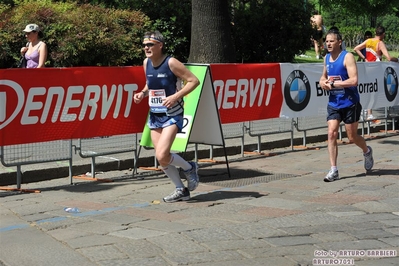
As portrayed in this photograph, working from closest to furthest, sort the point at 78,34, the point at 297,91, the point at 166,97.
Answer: the point at 166,97, the point at 297,91, the point at 78,34

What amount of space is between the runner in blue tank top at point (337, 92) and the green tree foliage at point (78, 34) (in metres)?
8.28

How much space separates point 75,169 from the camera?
10555 mm

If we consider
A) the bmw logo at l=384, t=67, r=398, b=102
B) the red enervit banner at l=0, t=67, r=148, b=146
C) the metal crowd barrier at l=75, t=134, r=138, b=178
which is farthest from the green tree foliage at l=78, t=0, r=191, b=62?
the red enervit banner at l=0, t=67, r=148, b=146

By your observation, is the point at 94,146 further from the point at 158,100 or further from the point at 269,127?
the point at 269,127

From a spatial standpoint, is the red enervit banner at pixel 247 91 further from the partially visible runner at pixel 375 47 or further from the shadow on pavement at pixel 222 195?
the partially visible runner at pixel 375 47

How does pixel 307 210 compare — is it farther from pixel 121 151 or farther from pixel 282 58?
pixel 282 58

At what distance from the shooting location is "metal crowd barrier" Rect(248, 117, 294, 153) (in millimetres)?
12680

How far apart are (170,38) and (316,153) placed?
26.8 feet

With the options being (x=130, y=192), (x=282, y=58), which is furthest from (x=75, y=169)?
(x=282, y=58)

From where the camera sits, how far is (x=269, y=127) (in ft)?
42.9

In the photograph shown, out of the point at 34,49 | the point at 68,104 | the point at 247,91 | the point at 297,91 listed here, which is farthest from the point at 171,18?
the point at 68,104

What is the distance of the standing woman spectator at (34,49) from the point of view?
37.4ft

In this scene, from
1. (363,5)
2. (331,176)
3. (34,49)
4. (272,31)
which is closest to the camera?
(331,176)

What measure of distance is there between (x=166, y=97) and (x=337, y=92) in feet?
8.75
